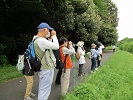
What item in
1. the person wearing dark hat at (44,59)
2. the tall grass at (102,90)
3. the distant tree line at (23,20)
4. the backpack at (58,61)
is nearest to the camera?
the person wearing dark hat at (44,59)

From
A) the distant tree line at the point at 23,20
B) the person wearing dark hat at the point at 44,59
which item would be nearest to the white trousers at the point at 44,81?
the person wearing dark hat at the point at 44,59

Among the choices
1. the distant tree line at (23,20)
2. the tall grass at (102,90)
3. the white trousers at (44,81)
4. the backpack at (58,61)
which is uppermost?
the distant tree line at (23,20)

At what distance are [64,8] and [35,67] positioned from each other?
15935mm

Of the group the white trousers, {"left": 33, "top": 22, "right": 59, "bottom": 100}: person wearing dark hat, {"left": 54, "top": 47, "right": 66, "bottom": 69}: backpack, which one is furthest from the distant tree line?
the white trousers

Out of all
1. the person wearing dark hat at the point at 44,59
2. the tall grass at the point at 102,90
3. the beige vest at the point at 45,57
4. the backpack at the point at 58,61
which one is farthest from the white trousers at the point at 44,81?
the backpack at the point at 58,61

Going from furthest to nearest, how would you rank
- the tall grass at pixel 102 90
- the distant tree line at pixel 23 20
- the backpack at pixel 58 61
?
the distant tree line at pixel 23 20
the backpack at pixel 58 61
the tall grass at pixel 102 90

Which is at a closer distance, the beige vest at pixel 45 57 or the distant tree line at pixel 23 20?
the beige vest at pixel 45 57

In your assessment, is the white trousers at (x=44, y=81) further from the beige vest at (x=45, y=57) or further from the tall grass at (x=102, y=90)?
the tall grass at (x=102, y=90)

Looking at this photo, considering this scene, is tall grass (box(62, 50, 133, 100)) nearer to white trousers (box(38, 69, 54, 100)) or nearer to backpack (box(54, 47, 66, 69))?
white trousers (box(38, 69, 54, 100))

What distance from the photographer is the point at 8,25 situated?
18.6m

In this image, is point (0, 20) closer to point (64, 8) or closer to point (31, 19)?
point (31, 19)

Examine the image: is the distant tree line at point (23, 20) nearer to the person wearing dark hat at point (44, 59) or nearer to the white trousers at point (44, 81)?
the person wearing dark hat at point (44, 59)

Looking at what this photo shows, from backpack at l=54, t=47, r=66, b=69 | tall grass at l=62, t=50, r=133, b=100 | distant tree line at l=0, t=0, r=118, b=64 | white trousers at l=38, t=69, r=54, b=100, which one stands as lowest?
tall grass at l=62, t=50, r=133, b=100

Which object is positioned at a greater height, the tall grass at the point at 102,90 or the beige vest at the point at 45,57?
the beige vest at the point at 45,57
